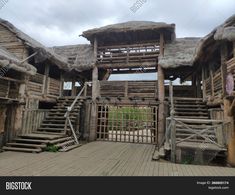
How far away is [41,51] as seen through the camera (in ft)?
35.2

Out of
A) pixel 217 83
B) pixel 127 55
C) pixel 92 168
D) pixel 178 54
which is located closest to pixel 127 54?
pixel 127 55

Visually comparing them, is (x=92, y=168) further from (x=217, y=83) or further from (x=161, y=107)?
(x=217, y=83)

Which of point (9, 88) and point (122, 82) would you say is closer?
point (9, 88)

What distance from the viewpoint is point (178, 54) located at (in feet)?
39.0

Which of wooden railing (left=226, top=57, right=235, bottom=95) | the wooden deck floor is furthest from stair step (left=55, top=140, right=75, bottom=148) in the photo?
wooden railing (left=226, top=57, right=235, bottom=95)

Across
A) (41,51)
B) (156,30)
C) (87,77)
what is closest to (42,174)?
(41,51)

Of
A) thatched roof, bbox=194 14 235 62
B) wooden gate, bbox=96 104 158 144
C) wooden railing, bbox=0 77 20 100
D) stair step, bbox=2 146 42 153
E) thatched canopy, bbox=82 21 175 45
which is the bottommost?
stair step, bbox=2 146 42 153

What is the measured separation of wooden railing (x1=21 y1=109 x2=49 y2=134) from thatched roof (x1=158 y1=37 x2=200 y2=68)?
25.0 feet

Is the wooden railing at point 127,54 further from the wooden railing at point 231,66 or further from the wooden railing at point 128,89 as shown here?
the wooden railing at point 231,66

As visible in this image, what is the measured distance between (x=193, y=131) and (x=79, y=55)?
987 centimetres

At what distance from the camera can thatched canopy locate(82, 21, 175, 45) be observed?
39.7 ft

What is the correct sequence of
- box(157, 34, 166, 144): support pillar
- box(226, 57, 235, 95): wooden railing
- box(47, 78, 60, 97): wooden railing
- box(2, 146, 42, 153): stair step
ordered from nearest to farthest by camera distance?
box(226, 57, 235, 95): wooden railing, box(2, 146, 42, 153): stair step, box(157, 34, 166, 144): support pillar, box(47, 78, 60, 97): wooden railing

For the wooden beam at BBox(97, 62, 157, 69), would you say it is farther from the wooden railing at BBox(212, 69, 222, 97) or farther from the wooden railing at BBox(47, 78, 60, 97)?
the wooden railing at BBox(212, 69, 222, 97)

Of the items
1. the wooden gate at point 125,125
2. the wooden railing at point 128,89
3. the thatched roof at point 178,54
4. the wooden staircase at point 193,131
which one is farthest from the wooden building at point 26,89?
the thatched roof at point 178,54
